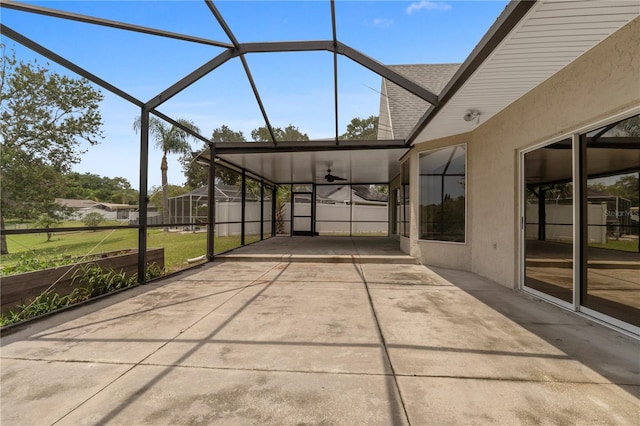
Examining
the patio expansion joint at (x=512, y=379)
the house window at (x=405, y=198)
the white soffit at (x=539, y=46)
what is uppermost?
the white soffit at (x=539, y=46)

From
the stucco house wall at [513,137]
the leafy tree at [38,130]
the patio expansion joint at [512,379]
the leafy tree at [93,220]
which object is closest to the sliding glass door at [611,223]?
the stucco house wall at [513,137]

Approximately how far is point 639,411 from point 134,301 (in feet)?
16.4

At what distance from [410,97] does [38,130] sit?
9.74 meters

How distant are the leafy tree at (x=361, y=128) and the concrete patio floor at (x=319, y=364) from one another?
105 feet

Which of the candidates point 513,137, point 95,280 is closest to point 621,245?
point 513,137

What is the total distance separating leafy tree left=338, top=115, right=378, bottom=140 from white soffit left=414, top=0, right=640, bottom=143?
3030 centimetres

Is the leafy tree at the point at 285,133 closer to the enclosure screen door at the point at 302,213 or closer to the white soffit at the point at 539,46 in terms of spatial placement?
the enclosure screen door at the point at 302,213

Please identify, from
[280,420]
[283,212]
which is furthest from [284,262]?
[283,212]

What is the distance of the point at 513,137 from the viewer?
4.74m

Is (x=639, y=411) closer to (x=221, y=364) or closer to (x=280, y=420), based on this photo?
(x=280, y=420)

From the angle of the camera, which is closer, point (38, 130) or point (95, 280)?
point (95, 280)

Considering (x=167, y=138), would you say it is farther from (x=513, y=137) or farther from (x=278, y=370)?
(x=278, y=370)

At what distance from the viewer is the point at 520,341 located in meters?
2.79

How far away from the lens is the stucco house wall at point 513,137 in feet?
9.58
